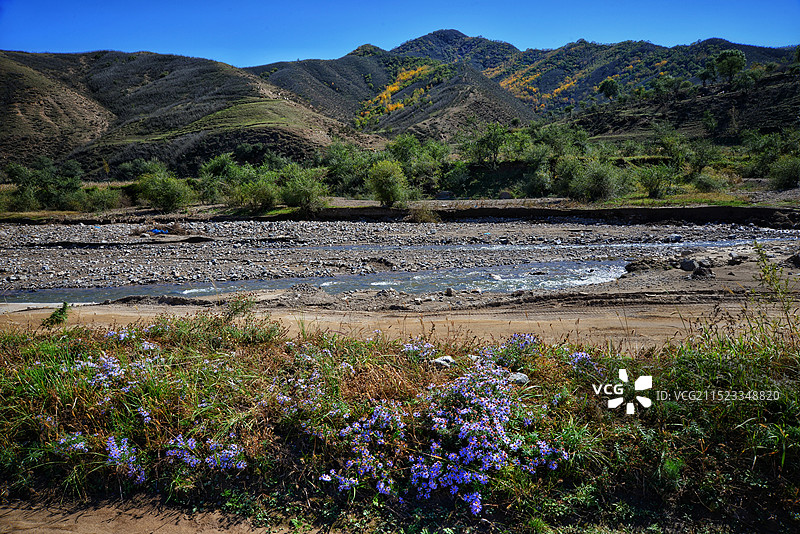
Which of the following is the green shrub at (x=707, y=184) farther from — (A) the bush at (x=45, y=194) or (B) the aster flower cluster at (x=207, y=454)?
(A) the bush at (x=45, y=194)

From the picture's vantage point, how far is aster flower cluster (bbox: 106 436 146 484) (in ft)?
11.6

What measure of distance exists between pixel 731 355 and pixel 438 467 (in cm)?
339

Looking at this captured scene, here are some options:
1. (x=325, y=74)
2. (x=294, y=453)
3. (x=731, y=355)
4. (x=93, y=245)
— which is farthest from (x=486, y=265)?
(x=325, y=74)

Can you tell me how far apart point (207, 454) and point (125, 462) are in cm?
68

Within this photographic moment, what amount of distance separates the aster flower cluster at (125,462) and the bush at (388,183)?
89.3ft

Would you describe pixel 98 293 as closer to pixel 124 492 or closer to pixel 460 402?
pixel 124 492

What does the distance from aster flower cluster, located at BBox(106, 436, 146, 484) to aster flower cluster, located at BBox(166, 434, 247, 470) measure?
274 mm

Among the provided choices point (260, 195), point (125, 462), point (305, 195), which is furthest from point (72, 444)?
point (260, 195)

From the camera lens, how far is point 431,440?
3.66 meters

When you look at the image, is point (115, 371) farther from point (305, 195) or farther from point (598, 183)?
point (598, 183)

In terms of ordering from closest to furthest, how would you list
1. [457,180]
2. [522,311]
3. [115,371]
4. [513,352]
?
1. [115,371]
2. [513,352]
3. [522,311]
4. [457,180]

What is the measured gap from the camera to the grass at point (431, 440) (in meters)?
3.19

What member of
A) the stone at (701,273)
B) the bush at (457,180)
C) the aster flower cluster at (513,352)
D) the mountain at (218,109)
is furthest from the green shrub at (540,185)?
the mountain at (218,109)

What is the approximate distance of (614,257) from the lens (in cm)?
1543
